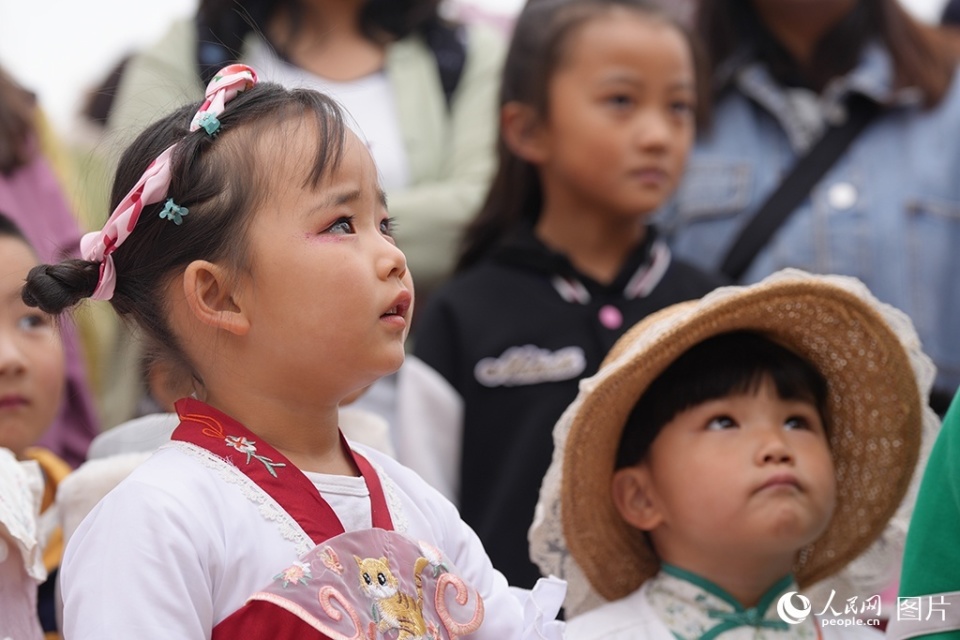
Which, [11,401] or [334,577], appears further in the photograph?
[11,401]

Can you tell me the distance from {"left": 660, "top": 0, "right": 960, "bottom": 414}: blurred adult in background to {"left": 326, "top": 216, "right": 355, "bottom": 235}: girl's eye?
77.6 inches

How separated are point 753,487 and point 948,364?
4.56 ft

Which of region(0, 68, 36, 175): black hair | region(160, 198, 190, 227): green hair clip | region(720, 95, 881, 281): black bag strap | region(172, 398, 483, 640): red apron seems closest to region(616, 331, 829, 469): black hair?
region(172, 398, 483, 640): red apron

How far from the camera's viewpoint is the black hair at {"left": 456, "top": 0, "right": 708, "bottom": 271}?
166 inches

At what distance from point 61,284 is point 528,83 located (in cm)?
215

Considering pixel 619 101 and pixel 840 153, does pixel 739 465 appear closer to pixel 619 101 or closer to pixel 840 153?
pixel 619 101

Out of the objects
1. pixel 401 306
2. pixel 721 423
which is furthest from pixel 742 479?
pixel 401 306

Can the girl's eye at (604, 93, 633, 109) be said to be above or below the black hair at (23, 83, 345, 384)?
below

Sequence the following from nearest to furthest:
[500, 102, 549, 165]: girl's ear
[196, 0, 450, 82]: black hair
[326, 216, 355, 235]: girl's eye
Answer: [326, 216, 355, 235]: girl's eye, [500, 102, 549, 165]: girl's ear, [196, 0, 450, 82]: black hair

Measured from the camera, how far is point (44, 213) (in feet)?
13.4

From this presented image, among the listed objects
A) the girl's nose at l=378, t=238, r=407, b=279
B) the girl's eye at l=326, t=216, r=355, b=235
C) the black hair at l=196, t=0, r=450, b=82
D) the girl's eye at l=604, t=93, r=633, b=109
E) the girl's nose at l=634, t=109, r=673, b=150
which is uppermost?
the girl's eye at l=326, t=216, r=355, b=235

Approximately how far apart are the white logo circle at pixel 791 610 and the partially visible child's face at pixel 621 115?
134cm

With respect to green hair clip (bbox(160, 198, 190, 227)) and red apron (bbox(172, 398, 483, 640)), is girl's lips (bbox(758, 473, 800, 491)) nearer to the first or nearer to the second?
red apron (bbox(172, 398, 483, 640))

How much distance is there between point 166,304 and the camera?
98.1 inches
